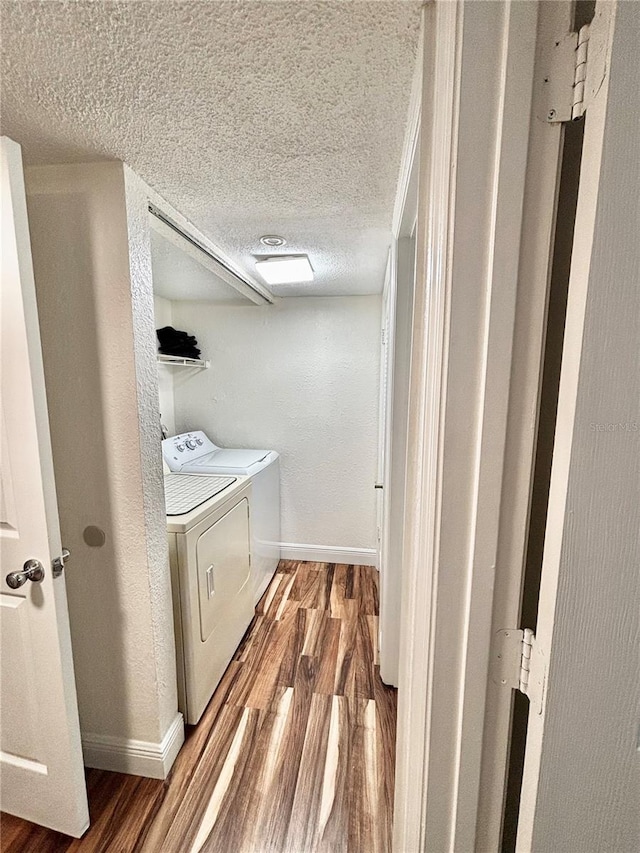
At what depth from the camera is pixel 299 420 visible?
2.89 metres

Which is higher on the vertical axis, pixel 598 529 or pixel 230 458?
pixel 598 529

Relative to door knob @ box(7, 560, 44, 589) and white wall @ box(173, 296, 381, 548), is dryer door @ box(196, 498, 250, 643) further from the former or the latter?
white wall @ box(173, 296, 381, 548)

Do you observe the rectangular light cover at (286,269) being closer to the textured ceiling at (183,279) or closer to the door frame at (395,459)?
the textured ceiling at (183,279)

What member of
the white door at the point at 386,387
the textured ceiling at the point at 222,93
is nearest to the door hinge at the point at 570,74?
the textured ceiling at the point at 222,93

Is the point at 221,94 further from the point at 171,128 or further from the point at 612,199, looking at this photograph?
the point at 612,199

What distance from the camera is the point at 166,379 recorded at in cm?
285

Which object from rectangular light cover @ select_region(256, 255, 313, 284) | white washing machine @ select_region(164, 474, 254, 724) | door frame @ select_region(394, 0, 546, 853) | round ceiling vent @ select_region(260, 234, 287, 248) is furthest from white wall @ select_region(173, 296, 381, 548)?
door frame @ select_region(394, 0, 546, 853)

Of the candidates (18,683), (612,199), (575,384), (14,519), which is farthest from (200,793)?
(612,199)

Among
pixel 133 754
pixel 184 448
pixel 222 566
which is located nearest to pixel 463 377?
pixel 222 566

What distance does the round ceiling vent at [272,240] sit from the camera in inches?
64.6

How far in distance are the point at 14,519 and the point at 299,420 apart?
2.05 m

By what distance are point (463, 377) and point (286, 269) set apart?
1.71m

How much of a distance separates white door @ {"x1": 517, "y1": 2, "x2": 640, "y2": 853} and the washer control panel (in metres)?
2.20

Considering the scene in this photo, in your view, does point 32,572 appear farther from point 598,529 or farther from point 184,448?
point 184,448
